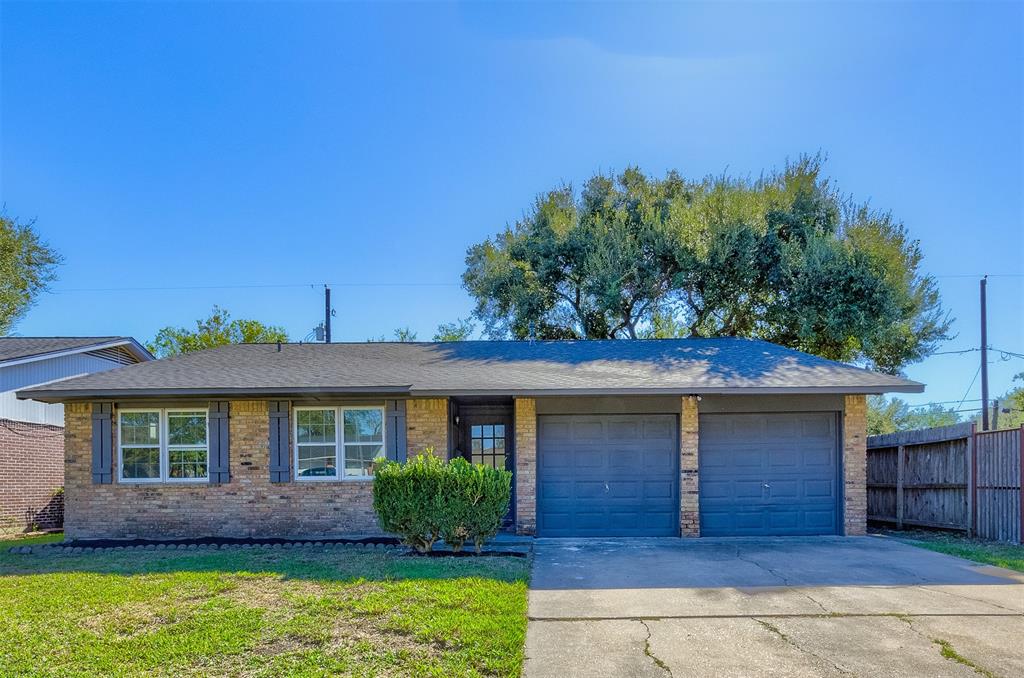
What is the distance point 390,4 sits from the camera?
11625mm

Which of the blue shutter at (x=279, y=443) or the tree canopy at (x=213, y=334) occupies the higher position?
the tree canopy at (x=213, y=334)

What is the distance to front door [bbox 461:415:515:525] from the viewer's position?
12281mm

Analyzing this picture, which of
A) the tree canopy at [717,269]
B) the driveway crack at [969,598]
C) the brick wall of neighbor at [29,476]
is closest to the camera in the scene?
the driveway crack at [969,598]

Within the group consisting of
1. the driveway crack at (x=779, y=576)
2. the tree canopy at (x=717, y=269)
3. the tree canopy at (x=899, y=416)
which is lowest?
the tree canopy at (x=899, y=416)

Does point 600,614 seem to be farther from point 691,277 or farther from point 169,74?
point 691,277

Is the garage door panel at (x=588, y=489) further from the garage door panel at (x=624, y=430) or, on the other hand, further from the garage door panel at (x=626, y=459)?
the garage door panel at (x=624, y=430)

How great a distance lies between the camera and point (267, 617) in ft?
18.2

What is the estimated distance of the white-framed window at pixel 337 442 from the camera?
10.7 m

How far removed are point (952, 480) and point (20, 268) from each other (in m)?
33.4

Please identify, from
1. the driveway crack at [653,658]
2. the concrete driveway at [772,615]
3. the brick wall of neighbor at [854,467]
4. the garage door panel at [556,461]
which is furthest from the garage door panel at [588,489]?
the driveway crack at [653,658]

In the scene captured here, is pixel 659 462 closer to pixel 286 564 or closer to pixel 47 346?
Result: pixel 286 564

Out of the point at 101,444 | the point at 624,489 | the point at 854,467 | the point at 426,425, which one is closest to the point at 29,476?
the point at 101,444

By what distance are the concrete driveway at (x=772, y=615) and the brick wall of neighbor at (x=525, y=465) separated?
173 cm

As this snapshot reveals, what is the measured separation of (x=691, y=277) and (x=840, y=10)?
10.6 m
